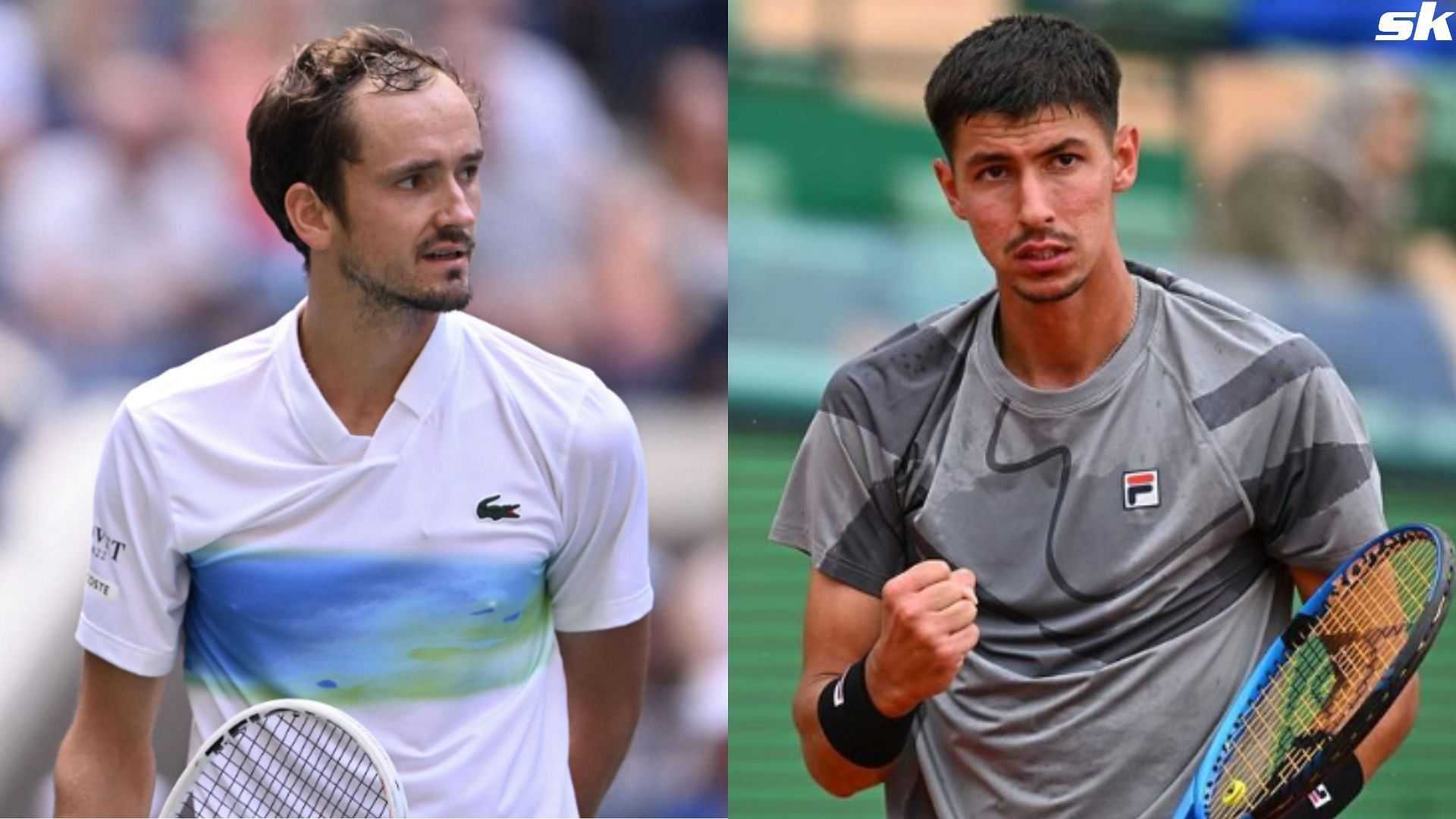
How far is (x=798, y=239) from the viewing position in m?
5.52

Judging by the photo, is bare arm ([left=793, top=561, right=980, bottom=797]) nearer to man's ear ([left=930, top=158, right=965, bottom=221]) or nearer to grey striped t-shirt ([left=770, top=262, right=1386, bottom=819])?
grey striped t-shirt ([left=770, top=262, right=1386, bottom=819])

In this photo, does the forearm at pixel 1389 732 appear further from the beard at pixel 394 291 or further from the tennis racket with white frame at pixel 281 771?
the beard at pixel 394 291

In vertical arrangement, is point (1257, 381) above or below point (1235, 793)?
above

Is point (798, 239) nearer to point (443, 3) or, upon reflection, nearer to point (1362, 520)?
point (443, 3)

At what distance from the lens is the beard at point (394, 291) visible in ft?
10.4

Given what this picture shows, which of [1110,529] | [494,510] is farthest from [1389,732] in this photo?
[494,510]

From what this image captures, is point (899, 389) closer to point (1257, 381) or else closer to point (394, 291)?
point (1257, 381)

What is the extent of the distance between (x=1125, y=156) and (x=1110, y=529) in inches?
20.5

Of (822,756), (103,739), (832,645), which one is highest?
(832,645)

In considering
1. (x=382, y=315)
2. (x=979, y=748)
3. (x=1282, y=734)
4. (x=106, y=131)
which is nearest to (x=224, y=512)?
(x=382, y=315)

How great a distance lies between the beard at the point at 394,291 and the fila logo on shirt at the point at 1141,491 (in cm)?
94

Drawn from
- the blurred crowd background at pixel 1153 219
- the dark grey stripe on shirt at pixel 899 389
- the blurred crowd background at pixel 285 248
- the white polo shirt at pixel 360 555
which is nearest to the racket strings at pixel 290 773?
the white polo shirt at pixel 360 555

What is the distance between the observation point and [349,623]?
126 inches

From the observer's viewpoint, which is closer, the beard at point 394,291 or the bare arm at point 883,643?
the bare arm at point 883,643
